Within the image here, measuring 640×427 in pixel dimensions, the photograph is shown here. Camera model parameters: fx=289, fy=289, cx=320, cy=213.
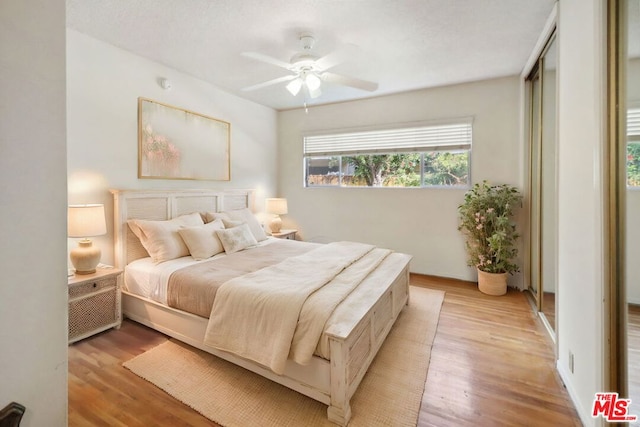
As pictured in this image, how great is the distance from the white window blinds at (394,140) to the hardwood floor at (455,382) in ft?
7.72

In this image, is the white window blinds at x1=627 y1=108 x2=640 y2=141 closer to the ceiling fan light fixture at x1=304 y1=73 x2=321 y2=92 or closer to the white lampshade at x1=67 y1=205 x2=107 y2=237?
the ceiling fan light fixture at x1=304 y1=73 x2=321 y2=92

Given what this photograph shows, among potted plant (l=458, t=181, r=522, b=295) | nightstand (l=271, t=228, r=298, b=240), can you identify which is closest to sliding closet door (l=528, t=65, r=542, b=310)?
potted plant (l=458, t=181, r=522, b=295)

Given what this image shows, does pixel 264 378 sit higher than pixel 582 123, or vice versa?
pixel 582 123

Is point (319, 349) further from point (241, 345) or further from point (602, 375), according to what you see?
point (602, 375)

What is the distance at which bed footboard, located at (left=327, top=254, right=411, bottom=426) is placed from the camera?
5.26ft

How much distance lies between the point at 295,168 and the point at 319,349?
12.8 feet

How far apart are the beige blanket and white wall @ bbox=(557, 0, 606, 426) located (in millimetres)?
1341

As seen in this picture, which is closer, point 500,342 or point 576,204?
point 576,204

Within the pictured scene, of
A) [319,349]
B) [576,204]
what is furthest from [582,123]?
[319,349]

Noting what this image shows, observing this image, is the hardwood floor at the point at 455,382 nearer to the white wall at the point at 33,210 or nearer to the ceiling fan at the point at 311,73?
the white wall at the point at 33,210

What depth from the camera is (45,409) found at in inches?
38.6

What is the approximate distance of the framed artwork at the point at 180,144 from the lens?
3.22m

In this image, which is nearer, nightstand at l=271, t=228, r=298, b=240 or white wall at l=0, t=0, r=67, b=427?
white wall at l=0, t=0, r=67, b=427

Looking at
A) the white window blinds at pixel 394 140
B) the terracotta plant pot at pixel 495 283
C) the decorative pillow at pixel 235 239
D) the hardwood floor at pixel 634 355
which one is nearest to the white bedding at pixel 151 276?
the decorative pillow at pixel 235 239
